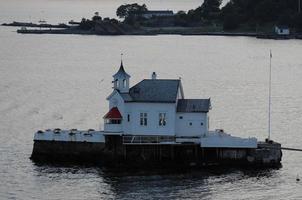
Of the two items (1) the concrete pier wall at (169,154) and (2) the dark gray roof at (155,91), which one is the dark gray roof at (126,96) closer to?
(2) the dark gray roof at (155,91)

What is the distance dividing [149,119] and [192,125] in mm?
2785

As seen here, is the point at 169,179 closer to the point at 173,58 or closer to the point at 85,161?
the point at 85,161

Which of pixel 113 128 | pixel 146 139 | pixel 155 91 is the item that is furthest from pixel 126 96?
pixel 146 139

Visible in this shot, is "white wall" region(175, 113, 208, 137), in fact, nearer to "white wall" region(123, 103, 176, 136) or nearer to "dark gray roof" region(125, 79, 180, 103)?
"white wall" region(123, 103, 176, 136)

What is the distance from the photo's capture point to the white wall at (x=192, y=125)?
61375 mm

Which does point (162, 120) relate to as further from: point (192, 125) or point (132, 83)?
point (132, 83)

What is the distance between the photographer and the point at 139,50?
555 feet

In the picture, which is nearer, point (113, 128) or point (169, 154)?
point (169, 154)

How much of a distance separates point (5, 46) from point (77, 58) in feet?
102

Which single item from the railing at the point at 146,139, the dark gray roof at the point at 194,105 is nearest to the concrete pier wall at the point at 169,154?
the railing at the point at 146,139

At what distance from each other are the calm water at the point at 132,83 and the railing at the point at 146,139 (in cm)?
287

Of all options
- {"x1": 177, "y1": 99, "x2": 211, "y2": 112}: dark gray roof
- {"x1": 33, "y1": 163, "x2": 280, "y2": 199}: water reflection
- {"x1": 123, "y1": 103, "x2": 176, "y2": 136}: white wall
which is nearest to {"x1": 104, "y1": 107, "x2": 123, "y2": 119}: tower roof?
{"x1": 123, "y1": 103, "x2": 176, "y2": 136}: white wall

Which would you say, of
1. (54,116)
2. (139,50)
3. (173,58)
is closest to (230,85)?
(54,116)

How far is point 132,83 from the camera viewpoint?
108125 millimetres
